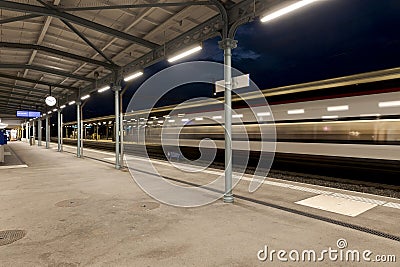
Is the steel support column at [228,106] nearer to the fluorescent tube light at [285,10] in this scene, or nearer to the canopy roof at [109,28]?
the canopy roof at [109,28]

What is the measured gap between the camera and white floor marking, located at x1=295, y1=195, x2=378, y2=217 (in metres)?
5.06

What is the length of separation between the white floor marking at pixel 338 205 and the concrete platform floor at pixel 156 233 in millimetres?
265

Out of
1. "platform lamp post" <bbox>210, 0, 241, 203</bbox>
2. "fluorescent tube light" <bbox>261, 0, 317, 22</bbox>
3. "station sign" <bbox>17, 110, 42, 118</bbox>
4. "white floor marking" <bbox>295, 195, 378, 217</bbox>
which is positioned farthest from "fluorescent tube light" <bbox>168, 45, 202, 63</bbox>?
"station sign" <bbox>17, 110, 42, 118</bbox>

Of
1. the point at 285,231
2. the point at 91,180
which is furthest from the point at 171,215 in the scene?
the point at 91,180

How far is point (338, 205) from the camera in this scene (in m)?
5.45

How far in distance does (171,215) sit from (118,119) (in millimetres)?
7534

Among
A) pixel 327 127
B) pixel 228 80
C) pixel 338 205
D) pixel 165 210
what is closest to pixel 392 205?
pixel 338 205

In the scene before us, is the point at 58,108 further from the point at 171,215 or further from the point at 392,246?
the point at 392,246

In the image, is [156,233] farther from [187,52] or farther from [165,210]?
[187,52]

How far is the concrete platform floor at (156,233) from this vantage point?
3270 millimetres

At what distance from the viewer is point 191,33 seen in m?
7.49

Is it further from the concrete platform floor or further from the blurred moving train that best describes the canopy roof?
the concrete platform floor

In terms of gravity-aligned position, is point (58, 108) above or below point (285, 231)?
above

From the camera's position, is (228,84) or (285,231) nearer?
(285,231)
